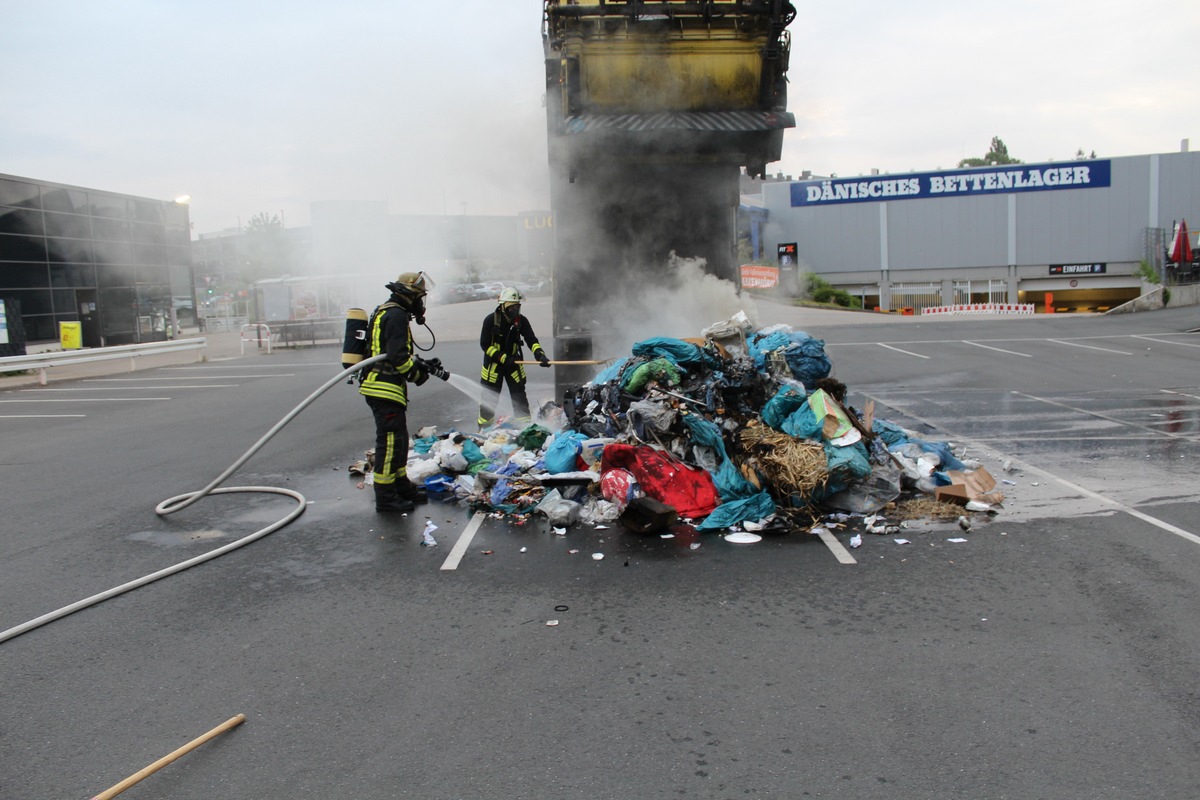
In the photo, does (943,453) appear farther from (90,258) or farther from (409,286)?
(90,258)

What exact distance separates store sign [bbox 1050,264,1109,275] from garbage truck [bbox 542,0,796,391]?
3124 centimetres

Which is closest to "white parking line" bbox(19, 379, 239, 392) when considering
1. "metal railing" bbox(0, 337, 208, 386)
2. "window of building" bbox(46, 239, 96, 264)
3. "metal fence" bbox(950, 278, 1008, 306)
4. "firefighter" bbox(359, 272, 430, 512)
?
"metal railing" bbox(0, 337, 208, 386)

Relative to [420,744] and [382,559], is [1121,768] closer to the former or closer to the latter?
[420,744]

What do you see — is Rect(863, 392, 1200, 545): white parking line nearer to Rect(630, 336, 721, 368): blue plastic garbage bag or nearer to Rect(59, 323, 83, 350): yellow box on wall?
Rect(630, 336, 721, 368): blue plastic garbage bag

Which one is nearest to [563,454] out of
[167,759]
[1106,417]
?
[167,759]

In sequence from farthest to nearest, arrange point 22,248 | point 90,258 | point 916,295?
point 916,295, point 90,258, point 22,248

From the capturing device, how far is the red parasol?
106ft

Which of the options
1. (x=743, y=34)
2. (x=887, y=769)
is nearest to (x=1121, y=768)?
(x=887, y=769)

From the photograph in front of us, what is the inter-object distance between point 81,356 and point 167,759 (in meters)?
A: 17.0

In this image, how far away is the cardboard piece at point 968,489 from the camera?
5613mm

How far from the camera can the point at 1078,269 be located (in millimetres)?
35656

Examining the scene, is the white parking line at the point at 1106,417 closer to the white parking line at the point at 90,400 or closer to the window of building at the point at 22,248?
the white parking line at the point at 90,400

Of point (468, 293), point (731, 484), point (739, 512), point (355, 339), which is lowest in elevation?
point (739, 512)

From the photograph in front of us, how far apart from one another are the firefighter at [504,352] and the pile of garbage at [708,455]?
4.67 ft
